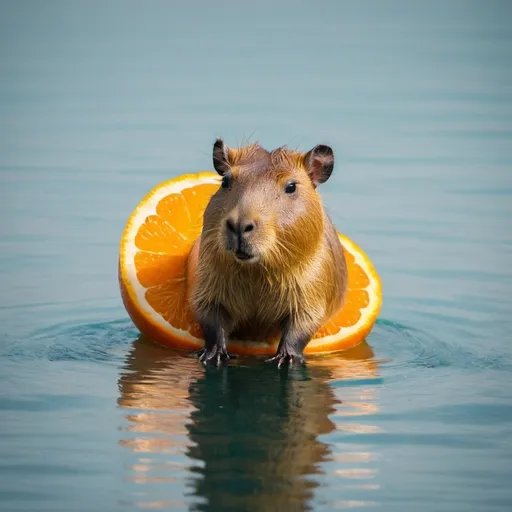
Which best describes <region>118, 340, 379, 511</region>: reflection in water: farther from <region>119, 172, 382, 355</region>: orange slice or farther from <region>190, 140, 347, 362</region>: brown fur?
<region>190, 140, 347, 362</region>: brown fur

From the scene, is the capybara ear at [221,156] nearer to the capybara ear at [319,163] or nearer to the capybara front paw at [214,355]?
the capybara ear at [319,163]

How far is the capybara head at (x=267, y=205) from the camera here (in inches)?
351

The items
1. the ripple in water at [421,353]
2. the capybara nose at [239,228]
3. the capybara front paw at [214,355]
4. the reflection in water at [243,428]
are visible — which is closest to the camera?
the reflection in water at [243,428]

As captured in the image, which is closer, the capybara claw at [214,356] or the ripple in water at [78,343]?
the capybara claw at [214,356]

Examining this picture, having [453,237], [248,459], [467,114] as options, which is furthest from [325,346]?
[467,114]

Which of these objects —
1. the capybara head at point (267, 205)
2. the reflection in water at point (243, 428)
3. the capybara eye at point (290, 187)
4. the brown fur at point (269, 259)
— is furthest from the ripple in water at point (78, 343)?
the capybara eye at point (290, 187)

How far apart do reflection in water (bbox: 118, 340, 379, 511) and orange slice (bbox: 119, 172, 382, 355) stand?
0.22m

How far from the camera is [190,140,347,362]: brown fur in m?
9.20

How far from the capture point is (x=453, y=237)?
552 inches

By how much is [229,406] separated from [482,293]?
4.04 meters

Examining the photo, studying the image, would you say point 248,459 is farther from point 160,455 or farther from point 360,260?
point 360,260

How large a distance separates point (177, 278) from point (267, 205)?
1672 millimetres

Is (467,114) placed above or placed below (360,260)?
above

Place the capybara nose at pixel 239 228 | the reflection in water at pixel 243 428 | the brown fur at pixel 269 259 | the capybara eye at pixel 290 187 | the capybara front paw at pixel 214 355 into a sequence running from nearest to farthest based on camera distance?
1. the reflection in water at pixel 243 428
2. the capybara nose at pixel 239 228
3. the brown fur at pixel 269 259
4. the capybara eye at pixel 290 187
5. the capybara front paw at pixel 214 355
